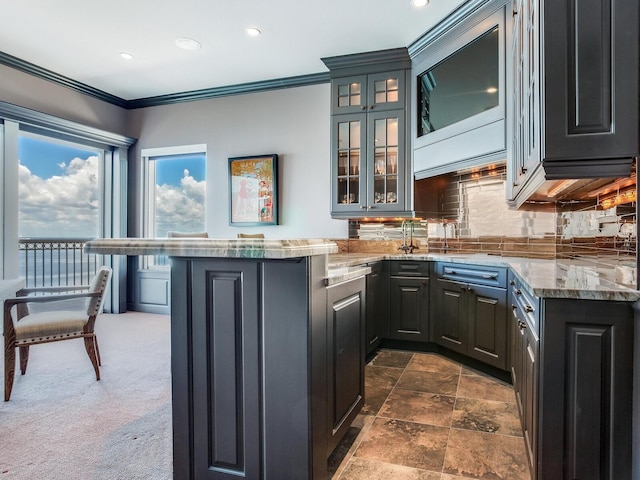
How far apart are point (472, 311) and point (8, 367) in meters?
3.32

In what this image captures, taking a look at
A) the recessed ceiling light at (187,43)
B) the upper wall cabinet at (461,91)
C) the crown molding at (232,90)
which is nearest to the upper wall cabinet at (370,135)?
the upper wall cabinet at (461,91)

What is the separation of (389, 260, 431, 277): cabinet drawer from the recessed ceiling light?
9.27 feet

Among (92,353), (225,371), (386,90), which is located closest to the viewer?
(225,371)

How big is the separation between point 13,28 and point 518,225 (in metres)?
A: 4.92

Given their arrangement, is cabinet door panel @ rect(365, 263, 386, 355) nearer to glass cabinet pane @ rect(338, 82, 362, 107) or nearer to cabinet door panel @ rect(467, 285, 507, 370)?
cabinet door panel @ rect(467, 285, 507, 370)

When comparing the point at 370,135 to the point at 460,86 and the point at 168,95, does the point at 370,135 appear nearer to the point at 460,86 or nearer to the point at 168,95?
the point at 460,86

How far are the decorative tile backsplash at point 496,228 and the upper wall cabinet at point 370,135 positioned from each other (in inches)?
17.5

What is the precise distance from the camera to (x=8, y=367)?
253cm

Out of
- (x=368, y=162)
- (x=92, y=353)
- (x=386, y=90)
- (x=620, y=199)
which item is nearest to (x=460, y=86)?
(x=386, y=90)

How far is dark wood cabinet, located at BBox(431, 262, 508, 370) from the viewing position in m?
2.94

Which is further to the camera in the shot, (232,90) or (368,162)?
(232,90)

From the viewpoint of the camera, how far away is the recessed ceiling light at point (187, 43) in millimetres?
3723

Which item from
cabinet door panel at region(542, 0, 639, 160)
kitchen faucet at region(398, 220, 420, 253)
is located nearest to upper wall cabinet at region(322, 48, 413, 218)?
kitchen faucet at region(398, 220, 420, 253)

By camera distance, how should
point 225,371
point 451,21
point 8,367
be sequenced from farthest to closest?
point 451,21, point 8,367, point 225,371
